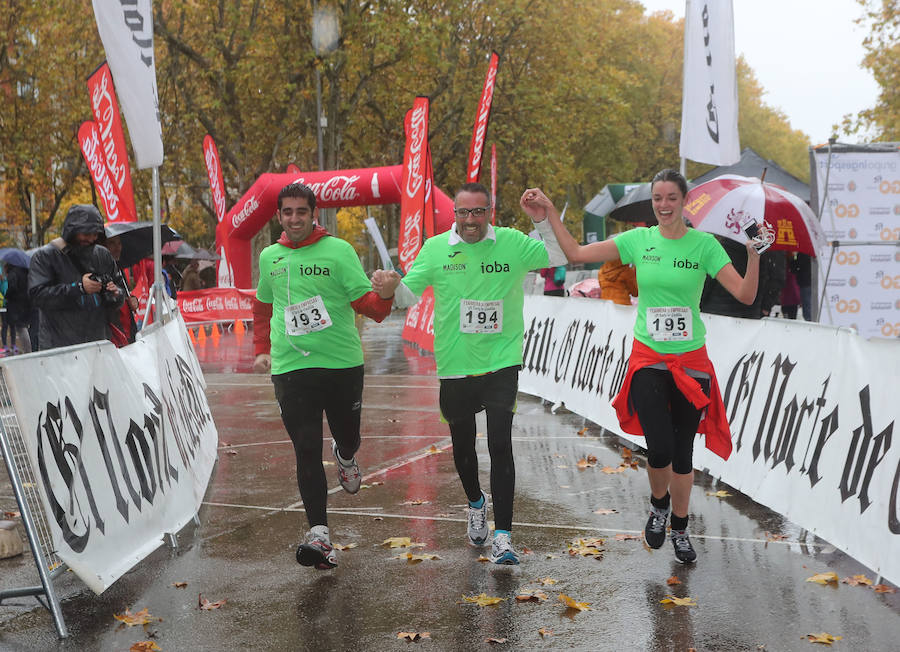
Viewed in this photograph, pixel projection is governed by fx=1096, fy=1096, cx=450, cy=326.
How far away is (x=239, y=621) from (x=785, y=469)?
3.43m

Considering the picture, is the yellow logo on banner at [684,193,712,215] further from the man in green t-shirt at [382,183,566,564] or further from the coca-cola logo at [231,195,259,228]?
the coca-cola logo at [231,195,259,228]

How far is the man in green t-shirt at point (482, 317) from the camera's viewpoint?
5.80 metres

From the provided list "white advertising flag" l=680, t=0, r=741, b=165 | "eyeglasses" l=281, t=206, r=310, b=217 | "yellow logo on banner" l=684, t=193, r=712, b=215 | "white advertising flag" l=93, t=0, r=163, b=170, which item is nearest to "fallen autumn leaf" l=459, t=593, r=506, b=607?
"eyeglasses" l=281, t=206, r=310, b=217

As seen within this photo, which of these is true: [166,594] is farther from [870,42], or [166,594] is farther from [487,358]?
[870,42]

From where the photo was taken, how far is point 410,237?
17328 millimetres

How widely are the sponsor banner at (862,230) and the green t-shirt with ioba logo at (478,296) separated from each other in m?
7.87

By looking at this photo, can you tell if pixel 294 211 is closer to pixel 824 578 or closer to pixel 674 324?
pixel 674 324

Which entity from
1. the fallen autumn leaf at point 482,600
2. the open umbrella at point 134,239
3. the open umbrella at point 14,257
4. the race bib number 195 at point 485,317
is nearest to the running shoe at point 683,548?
the fallen autumn leaf at point 482,600

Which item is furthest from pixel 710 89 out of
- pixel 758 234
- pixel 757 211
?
pixel 758 234

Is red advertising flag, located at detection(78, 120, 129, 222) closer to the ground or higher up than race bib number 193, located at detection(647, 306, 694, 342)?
higher up

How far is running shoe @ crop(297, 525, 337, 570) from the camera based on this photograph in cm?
545

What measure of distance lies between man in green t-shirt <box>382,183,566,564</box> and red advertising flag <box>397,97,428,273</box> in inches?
441

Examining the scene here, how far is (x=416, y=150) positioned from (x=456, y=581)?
12.8m

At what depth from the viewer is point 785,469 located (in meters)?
6.54
